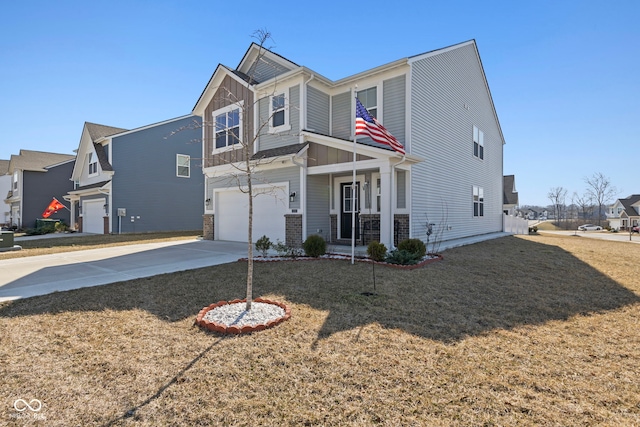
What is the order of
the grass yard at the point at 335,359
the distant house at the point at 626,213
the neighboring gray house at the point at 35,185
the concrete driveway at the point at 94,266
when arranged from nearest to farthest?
the grass yard at the point at 335,359 → the concrete driveway at the point at 94,266 → the neighboring gray house at the point at 35,185 → the distant house at the point at 626,213

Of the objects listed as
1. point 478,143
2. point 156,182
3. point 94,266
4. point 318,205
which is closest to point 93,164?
point 156,182

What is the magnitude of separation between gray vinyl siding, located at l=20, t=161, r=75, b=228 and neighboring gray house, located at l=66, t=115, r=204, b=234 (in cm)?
447

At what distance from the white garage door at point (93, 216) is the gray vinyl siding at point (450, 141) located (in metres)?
19.5

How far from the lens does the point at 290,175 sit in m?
11.3

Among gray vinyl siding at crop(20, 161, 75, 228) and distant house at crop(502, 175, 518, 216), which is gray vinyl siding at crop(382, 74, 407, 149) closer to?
gray vinyl siding at crop(20, 161, 75, 228)

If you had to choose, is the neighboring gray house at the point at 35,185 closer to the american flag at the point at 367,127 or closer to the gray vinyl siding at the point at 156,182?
the gray vinyl siding at the point at 156,182

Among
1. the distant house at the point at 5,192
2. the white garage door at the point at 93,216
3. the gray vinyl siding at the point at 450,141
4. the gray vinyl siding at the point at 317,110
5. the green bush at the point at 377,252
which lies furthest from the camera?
the distant house at the point at 5,192

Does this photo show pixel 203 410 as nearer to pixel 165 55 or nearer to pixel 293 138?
pixel 293 138

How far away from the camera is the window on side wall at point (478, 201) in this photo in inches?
635

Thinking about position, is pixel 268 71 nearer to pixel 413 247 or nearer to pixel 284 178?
pixel 284 178

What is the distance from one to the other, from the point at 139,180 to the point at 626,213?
219 feet

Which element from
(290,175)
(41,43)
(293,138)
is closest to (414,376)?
(290,175)

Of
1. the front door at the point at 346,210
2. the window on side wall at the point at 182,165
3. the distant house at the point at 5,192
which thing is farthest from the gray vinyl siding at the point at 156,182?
the distant house at the point at 5,192

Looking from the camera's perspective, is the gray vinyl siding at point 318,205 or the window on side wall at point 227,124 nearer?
the gray vinyl siding at point 318,205
